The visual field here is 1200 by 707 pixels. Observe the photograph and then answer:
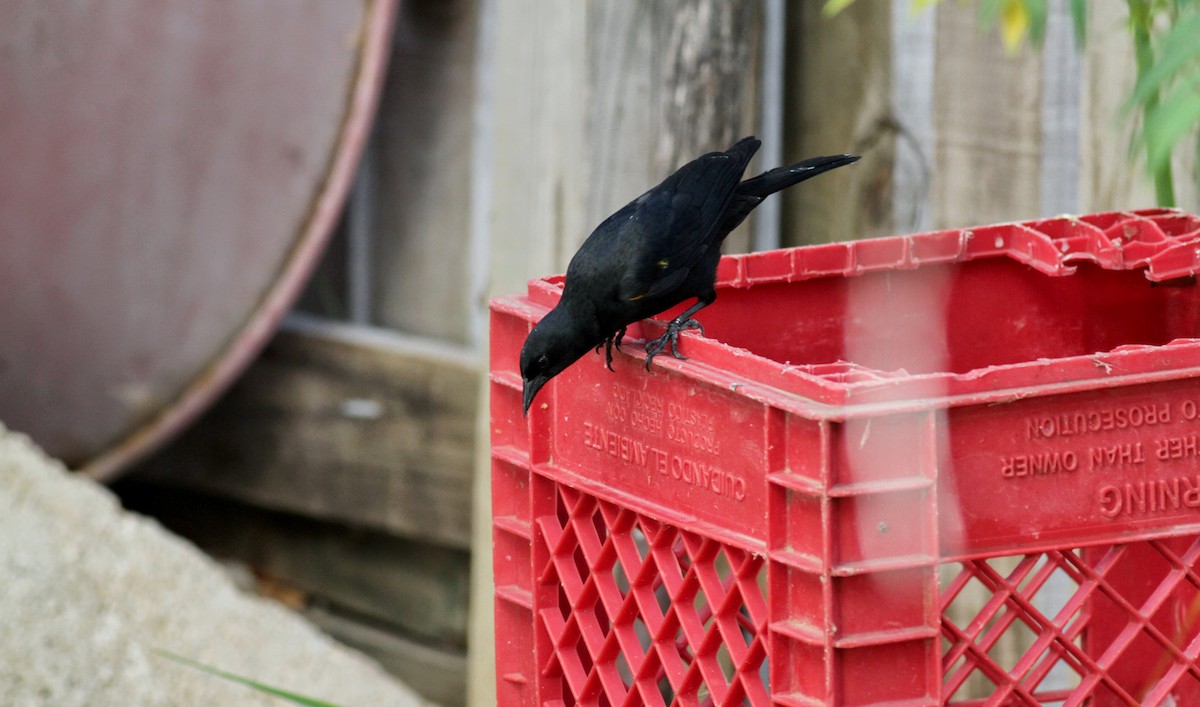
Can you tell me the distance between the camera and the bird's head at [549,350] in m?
1.97

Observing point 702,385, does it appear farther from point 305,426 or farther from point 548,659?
point 305,426

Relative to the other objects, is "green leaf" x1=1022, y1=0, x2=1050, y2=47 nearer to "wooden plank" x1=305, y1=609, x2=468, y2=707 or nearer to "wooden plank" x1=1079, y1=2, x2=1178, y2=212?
"wooden plank" x1=1079, y1=2, x2=1178, y2=212

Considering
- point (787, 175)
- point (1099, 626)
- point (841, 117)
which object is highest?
point (841, 117)

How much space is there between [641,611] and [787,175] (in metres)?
0.98

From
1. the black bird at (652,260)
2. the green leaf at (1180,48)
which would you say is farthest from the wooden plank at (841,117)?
the green leaf at (1180,48)

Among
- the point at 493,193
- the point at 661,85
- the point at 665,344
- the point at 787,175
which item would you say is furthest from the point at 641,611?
the point at 493,193

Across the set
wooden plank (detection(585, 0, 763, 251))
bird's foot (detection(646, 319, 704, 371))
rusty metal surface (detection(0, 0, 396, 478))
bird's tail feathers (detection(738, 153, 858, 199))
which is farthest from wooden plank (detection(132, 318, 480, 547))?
bird's foot (detection(646, 319, 704, 371))

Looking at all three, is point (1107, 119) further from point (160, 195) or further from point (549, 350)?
point (160, 195)

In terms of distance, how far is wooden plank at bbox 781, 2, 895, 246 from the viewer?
10.5 feet

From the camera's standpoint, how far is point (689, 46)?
122 inches

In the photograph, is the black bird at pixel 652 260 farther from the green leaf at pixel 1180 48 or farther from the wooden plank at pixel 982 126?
the green leaf at pixel 1180 48

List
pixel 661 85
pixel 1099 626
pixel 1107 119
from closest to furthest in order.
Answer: pixel 1099 626
pixel 1107 119
pixel 661 85

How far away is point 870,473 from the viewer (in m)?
1.58

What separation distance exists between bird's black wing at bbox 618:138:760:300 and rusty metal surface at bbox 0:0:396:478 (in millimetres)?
1570
